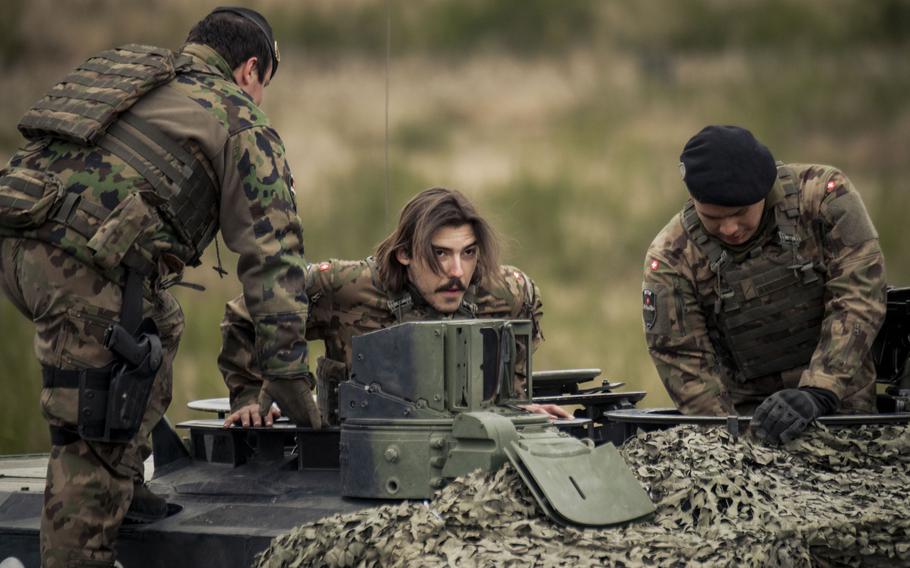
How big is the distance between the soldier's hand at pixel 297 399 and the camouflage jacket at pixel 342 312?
54 centimetres

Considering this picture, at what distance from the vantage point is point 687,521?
3396mm

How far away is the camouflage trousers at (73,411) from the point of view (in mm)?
3910

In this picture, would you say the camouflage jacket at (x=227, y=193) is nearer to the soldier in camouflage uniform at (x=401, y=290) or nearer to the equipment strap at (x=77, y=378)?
the equipment strap at (x=77, y=378)

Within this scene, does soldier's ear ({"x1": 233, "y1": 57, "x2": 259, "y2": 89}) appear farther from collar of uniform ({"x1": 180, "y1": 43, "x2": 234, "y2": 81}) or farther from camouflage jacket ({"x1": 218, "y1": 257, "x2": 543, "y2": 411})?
camouflage jacket ({"x1": 218, "y1": 257, "x2": 543, "y2": 411})

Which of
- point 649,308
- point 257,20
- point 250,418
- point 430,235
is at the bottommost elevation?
point 250,418

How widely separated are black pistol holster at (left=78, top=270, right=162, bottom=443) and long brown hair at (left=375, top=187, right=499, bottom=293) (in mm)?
1033

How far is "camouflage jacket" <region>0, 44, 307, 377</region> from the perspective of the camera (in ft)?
13.2

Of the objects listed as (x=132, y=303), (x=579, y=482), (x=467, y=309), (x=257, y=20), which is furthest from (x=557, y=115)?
(x=579, y=482)

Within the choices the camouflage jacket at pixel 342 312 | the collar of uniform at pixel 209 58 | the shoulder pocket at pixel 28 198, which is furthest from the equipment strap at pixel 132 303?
the camouflage jacket at pixel 342 312

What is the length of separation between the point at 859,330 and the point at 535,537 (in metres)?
1.74

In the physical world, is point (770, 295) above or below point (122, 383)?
above

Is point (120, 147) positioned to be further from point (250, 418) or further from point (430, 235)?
point (430, 235)

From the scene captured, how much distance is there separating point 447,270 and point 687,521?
1544mm

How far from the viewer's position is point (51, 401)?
392cm
